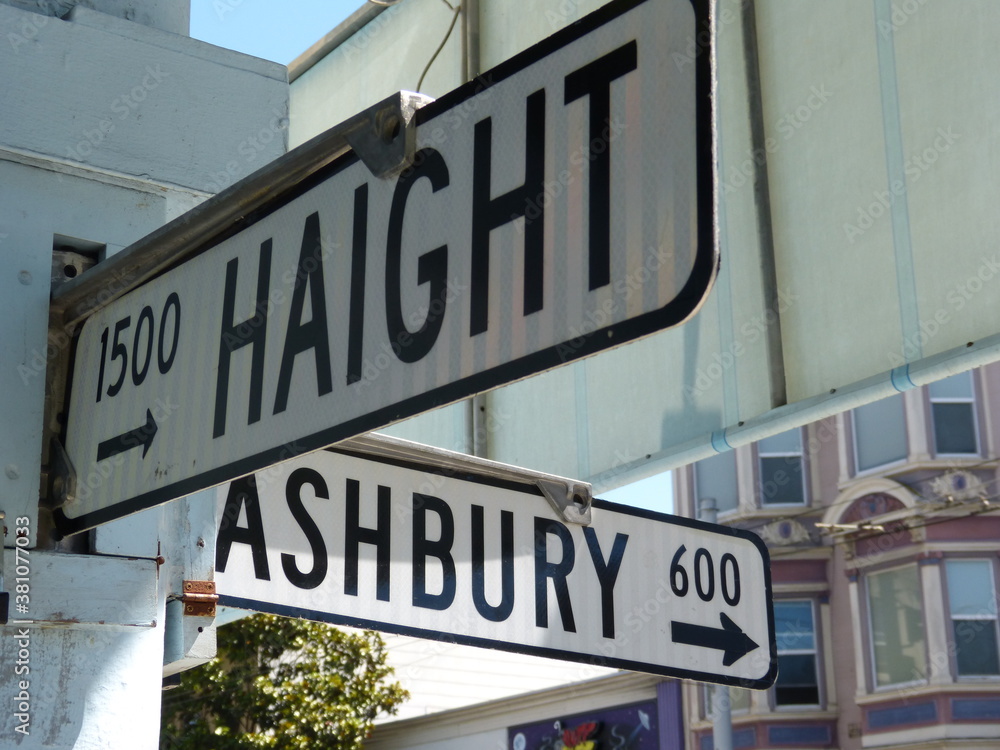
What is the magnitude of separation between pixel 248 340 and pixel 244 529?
85 cm

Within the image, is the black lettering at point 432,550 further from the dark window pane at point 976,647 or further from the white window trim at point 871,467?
the white window trim at point 871,467

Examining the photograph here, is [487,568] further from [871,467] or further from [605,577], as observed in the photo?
[871,467]

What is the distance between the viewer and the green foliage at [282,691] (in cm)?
1661

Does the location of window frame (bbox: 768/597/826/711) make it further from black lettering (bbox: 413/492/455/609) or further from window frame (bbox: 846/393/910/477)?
black lettering (bbox: 413/492/455/609)

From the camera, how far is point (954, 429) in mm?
20000

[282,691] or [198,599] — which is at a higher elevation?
[282,691]

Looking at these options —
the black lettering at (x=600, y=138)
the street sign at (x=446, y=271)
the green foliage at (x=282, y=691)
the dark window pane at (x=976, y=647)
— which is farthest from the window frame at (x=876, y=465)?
the black lettering at (x=600, y=138)

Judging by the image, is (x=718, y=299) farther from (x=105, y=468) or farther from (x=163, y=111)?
(x=105, y=468)

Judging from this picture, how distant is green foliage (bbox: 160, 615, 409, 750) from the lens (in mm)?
16609

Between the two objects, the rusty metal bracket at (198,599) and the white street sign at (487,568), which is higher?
the white street sign at (487,568)

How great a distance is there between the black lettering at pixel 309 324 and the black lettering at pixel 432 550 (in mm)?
1064

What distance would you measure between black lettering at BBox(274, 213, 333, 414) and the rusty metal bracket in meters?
0.72

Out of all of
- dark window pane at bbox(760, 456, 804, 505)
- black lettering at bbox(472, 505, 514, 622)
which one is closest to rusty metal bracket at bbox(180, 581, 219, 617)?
black lettering at bbox(472, 505, 514, 622)

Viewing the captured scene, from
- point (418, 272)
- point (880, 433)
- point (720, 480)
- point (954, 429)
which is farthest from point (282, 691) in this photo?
point (418, 272)
